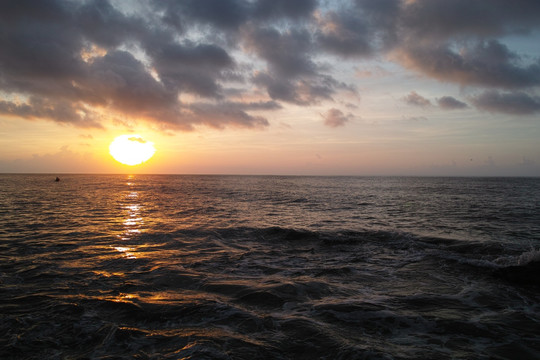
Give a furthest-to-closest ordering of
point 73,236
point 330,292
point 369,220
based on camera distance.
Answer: point 369,220
point 73,236
point 330,292

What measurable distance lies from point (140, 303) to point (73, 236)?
11435 millimetres

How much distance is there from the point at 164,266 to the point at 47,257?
502 centimetres

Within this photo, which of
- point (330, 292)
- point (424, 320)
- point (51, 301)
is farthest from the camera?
point (330, 292)

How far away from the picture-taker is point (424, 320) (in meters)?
6.73

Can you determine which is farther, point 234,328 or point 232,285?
point 232,285

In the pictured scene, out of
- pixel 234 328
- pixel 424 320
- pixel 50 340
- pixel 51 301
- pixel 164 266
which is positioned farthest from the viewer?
pixel 164 266

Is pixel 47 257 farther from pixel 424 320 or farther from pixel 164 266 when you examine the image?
pixel 424 320

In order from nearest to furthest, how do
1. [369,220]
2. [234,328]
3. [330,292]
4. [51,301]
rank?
[234,328], [51,301], [330,292], [369,220]

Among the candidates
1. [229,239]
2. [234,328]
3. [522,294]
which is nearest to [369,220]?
[229,239]

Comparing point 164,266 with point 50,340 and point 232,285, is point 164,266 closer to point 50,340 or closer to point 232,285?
point 232,285

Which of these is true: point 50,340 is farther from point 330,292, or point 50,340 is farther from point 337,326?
point 330,292

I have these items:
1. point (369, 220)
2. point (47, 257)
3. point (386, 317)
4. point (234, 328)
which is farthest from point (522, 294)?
point (47, 257)

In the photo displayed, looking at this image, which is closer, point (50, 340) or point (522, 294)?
point (50, 340)

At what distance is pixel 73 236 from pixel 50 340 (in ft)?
40.6
